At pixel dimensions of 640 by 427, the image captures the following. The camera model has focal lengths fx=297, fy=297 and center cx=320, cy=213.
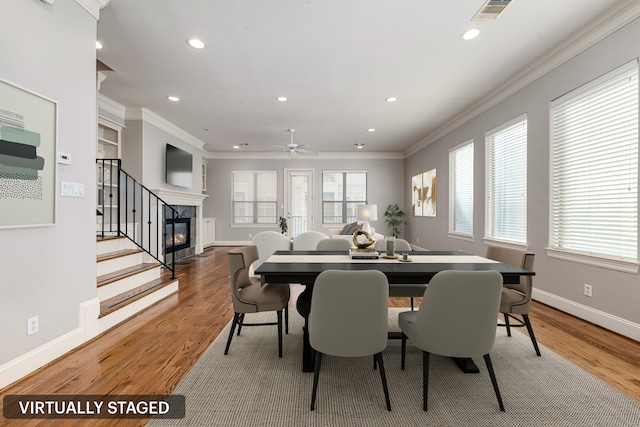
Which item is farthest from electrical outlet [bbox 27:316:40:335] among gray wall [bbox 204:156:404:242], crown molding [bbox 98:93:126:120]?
gray wall [bbox 204:156:404:242]

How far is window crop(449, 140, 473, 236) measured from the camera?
526cm

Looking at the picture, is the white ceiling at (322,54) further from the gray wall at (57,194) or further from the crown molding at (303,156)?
the crown molding at (303,156)

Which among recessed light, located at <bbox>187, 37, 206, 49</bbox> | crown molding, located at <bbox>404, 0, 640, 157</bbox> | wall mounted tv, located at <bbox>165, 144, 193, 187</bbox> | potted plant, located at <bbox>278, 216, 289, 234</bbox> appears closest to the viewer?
crown molding, located at <bbox>404, 0, 640, 157</bbox>

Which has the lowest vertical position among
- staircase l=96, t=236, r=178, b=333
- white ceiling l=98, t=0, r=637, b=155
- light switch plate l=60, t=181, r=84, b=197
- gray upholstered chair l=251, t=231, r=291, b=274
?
staircase l=96, t=236, r=178, b=333

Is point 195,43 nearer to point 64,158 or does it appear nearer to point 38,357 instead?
point 64,158

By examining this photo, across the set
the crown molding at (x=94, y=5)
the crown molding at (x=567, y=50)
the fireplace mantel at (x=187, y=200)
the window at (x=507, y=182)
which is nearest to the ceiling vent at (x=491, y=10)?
the crown molding at (x=567, y=50)

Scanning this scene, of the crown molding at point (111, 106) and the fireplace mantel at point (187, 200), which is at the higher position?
the crown molding at point (111, 106)

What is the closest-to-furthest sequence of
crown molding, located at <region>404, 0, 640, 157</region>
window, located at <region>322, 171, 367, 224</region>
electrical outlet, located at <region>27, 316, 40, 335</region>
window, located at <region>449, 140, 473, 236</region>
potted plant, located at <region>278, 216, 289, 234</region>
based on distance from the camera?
electrical outlet, located at <region>27, 316, 40, 335</region> → crown molding, located at <region>404, 0, 640, 157</region> → window, located at <region>449, 140, 473, 236</region> → potted plant, located at <region>278, 216, 289, 234</region> → window, located at <region>322, 171, 367, 224</region>

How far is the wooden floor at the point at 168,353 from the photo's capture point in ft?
6.22

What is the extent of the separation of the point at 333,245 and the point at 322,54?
6.91ft

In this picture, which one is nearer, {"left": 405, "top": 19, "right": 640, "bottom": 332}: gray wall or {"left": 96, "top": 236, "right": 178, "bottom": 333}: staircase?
{"left": 405, "top": 19, "right": 640, "bottom": 332}: gray wall

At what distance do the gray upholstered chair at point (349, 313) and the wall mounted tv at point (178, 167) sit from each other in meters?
5.39

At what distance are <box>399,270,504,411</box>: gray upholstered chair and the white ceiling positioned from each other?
7.54 feet

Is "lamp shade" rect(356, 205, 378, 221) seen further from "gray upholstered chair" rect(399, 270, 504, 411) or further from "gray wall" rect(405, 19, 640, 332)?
"gray upholstered chair" rect(399, 270, 504, 411)
